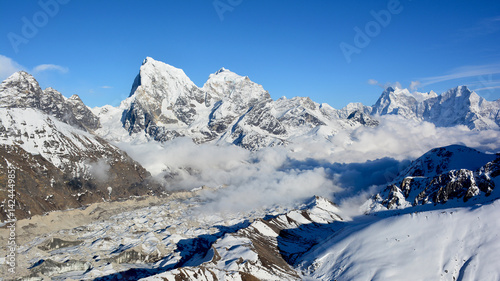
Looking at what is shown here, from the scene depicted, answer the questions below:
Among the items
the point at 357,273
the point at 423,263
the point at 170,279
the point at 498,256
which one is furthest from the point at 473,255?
the point at 170,279

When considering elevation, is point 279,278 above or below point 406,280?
above

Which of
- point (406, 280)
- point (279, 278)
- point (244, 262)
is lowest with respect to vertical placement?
point (406, 280)

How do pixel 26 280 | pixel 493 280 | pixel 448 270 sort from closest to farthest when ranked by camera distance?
1. pixel 493 280
2. pixel 448 270
3. pixel 26 280

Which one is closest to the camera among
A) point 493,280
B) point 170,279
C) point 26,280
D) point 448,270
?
point 170,279

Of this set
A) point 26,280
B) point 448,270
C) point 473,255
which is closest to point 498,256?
point 473,255

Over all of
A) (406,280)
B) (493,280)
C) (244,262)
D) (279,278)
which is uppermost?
(244,262)

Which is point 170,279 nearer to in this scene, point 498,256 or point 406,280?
point 406,280

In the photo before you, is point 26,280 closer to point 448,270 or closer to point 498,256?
point 448,270

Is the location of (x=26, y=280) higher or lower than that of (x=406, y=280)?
higher

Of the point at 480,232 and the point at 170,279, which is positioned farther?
the point at 480,232
